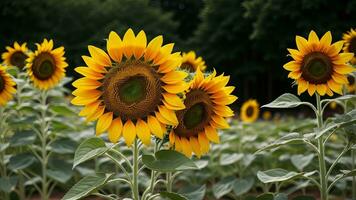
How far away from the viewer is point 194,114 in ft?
7.66

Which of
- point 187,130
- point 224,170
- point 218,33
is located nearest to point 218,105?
point 187,130

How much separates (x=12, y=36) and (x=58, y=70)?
24.9m

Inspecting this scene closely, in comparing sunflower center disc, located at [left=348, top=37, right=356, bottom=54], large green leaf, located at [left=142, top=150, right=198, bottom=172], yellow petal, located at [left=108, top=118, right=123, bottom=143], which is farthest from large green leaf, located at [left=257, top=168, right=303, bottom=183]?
sunflower center disc, located at [left=348, top=37, right=356, bottom=54]

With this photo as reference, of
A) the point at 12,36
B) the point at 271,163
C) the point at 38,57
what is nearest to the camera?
the point at 38,57

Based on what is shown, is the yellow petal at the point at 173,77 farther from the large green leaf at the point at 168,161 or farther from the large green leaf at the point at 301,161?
the large green leaf at the point at 301,161

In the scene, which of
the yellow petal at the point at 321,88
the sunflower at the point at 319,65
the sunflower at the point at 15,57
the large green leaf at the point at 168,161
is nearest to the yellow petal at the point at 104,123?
the large green leaf at the point at 168,161

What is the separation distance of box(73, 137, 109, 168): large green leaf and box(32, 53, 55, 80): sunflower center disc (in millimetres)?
1803

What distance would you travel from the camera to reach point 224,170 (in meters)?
5.79

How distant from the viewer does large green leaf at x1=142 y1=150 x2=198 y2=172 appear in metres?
2.10

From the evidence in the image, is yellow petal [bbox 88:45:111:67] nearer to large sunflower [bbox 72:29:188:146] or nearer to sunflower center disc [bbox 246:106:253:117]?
large sunflower [bbox 72:29:188:146]

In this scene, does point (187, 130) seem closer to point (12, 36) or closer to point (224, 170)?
point (224, 170)

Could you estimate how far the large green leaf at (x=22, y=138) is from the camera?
12.9ft

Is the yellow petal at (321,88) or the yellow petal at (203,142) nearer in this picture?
the yellow petal at (203,142)

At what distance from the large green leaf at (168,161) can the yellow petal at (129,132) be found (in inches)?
6.2
